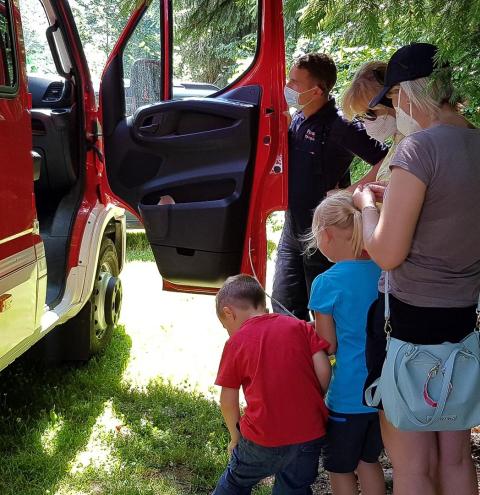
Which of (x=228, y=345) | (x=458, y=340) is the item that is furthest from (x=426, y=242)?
(x=228, y=345)

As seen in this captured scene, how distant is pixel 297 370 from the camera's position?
2.41m

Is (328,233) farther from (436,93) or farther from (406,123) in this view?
(436,93)

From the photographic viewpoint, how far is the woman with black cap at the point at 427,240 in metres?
1.99

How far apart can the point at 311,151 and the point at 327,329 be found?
133 centimetres

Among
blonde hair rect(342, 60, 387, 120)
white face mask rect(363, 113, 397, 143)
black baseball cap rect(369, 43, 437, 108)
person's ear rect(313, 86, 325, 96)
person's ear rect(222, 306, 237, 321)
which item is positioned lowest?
person's ear rect(222, 306, 237, 321)

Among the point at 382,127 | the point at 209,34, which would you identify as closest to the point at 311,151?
the point at 382,127

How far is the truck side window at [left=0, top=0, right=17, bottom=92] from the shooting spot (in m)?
2.94

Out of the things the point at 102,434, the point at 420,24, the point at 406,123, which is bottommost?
the point at 102,434

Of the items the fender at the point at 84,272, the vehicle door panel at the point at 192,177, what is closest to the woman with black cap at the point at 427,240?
the vehicle door panel at the point at 192,177

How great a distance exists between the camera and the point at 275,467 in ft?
8.08

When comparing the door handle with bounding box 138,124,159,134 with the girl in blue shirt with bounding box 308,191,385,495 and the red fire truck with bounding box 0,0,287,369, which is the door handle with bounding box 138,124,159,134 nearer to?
the red fire truck with bounding box 0,0,287,369

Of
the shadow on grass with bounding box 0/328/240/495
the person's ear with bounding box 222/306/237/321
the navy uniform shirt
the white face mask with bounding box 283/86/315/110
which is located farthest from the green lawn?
the white face mask with bounding box 283/86/315/110

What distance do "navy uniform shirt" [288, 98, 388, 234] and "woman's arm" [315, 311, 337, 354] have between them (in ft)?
3.90

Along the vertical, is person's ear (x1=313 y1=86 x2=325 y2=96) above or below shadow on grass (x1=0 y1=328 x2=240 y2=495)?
above
